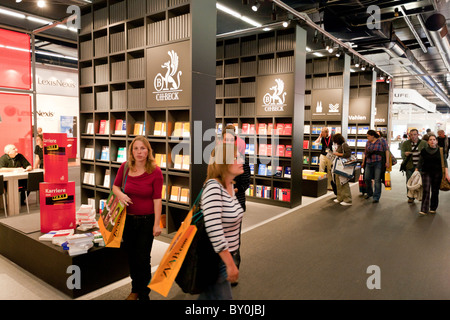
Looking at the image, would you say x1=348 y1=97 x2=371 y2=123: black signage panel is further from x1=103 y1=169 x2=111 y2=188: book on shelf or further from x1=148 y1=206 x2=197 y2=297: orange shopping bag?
x1=148 y1=206 x2=197 y2=297: orange shopping bag

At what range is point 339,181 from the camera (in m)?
7.14

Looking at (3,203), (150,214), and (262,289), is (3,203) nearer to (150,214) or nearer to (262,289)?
(150,214)

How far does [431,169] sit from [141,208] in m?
5.64

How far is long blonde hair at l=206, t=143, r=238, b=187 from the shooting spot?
80.0 inches

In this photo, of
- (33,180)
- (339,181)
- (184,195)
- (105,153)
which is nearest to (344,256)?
(184,195)

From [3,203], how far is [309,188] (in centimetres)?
668

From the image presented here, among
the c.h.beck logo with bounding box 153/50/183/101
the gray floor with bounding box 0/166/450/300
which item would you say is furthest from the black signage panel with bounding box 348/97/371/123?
the c.h.beck logo with bounding box 153/50/183/101

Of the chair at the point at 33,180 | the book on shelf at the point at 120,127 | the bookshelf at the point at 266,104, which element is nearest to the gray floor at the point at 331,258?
the bookshelf at the point at 266,104

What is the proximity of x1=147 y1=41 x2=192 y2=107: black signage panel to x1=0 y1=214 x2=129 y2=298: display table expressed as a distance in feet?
7.18

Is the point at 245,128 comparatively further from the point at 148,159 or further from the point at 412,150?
the point at 148,159

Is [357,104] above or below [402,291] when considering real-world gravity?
above
